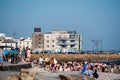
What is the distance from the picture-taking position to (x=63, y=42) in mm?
144375

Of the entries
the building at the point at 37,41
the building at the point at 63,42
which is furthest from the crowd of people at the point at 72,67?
the building at the point at 37,41

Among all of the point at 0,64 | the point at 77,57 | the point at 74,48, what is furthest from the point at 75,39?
the point at 0,64

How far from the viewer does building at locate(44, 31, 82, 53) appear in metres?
143

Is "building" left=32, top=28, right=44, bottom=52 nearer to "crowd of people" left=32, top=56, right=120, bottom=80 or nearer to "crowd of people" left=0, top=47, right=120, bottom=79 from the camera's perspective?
"crowd of people" left=32, top=56, right=120, bottom=80

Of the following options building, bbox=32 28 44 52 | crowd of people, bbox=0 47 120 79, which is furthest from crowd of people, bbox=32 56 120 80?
building, bbox=32 28 44 52

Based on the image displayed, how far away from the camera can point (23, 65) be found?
21062 mm

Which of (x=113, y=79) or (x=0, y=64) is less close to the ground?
(x=0, y=64)

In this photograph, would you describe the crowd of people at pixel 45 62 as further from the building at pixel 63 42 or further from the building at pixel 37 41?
the building at pixel 37 41

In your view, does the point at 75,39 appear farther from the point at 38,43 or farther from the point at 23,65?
the point at 23,65

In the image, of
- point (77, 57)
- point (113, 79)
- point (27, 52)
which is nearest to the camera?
point (113, 79)

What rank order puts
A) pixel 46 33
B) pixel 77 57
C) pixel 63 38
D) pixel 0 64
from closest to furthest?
pixel 0 64
pixel 77 57
pixel 63 38
pixel 46 33

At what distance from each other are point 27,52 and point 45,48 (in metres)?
121

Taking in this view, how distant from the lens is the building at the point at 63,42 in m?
143

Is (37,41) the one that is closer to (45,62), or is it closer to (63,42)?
(63,42)
